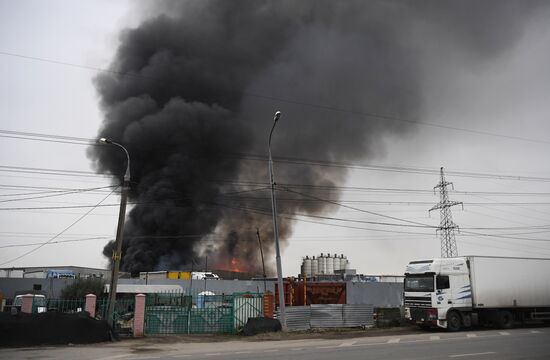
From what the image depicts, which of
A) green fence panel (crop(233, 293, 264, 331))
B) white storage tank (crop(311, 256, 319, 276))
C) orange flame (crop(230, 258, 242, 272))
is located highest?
white storage tank (crop(311, 256, 319, 276))

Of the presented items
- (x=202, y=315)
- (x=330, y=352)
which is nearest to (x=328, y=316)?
(x=202, y=315)

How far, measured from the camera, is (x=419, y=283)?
2167cm

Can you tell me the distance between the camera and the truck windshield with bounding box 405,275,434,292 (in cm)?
2108

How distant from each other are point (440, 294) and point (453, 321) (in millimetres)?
1343

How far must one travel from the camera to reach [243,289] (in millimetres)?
48844

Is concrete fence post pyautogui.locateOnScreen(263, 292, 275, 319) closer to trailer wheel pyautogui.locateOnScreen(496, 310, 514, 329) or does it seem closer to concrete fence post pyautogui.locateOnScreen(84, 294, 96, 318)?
concrete fence post pyautogui.locateOnScreen(84, 294, 96, 318)

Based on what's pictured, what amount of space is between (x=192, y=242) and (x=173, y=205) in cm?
657

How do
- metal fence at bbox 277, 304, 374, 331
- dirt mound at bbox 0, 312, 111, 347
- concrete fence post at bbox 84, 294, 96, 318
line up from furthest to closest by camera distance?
1. metal fence at bbox 277, 304, 374, 331
2. concrete fence post at bbox 84, 294, 96, 318
3. dirt mound at bbox 0, 312, 111, 347

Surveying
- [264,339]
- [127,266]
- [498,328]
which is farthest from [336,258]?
[264,339]

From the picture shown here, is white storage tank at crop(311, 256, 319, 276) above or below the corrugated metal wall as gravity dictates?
above

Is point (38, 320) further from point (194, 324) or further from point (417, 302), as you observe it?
point (417, 302)

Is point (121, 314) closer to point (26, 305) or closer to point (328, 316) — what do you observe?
point (26, 305)

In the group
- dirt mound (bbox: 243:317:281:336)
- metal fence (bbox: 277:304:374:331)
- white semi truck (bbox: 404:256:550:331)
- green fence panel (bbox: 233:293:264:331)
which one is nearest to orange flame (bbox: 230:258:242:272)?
metal fence (bbox: 277:304:374:331)

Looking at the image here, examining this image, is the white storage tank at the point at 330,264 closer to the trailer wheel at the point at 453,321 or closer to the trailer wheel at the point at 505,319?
the trailer wheel at the point at 505,319
